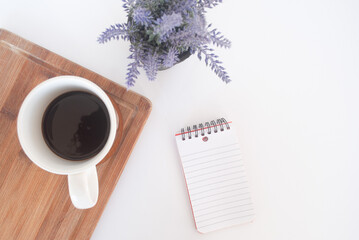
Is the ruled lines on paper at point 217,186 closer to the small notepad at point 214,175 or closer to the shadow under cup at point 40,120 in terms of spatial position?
the small notepad at point 214,175

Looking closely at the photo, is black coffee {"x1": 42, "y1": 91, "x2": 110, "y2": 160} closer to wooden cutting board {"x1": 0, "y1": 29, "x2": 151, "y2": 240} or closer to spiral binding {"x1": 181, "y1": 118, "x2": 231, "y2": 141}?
wooden cutting board {"x1": 0, "y1": 29, "x2": 151, "y2": 240}

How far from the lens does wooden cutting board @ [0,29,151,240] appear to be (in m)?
0.58

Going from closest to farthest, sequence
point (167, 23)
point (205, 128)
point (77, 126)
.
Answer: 1. point (167, 23)
2. point (77, 126)
3. point (205, 128)

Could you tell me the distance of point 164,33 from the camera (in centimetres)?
42

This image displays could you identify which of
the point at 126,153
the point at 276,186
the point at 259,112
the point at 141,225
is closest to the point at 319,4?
the point at 259,112

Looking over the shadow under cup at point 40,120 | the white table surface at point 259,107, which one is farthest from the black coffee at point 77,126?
the white table surface at point 259,107

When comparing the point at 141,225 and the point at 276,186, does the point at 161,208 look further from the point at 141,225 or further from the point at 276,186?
the point at 276,186

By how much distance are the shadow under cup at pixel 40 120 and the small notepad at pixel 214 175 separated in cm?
25

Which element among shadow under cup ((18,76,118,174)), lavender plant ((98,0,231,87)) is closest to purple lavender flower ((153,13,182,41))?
lavender plant ((98,0,231,87))

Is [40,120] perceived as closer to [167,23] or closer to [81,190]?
[81,190]

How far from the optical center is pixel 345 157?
0.68 metres

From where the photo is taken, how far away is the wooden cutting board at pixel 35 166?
576 mm

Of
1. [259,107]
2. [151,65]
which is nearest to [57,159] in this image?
[151,65]

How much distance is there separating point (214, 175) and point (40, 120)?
15.5 inches
